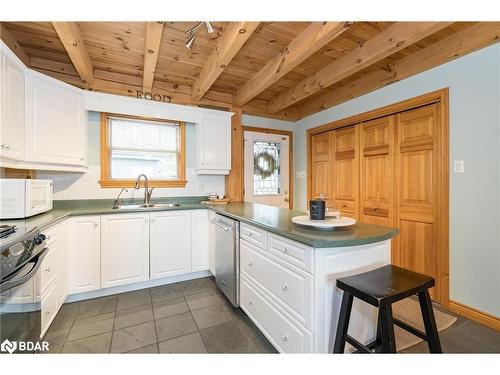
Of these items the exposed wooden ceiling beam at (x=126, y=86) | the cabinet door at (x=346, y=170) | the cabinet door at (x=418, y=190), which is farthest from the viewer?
the cabinet door at (x=346, y=170)

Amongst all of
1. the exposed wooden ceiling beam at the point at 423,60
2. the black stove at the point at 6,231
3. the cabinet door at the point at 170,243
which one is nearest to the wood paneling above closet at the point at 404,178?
the exposed wooden ceiling beam at the point at 423,60

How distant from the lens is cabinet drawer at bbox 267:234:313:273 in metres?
1.27

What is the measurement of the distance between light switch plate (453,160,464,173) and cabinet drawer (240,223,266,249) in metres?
1.93

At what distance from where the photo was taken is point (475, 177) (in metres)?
2.02

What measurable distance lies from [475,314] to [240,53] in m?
3.28

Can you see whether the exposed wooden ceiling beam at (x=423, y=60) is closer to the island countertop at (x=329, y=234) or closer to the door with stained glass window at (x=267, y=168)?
the door with stained glass window at (x=267, y=168)

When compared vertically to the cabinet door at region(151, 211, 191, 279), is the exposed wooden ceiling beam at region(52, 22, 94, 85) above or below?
above

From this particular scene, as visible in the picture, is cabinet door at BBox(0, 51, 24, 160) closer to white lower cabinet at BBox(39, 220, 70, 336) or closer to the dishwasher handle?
white lower cabinet at BBox(39, 220, 70, 336)

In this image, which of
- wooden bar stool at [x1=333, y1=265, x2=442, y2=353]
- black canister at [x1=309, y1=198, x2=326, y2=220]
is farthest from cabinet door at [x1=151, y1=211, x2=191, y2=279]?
wooden bar stool at [x1=333, y1=265, x2=442, y2=353]

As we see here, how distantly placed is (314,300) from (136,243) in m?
2.03

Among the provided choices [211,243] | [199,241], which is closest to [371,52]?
[211,243]

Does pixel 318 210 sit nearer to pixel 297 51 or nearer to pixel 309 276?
pixel 309 276

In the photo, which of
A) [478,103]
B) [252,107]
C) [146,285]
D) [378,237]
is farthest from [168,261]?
[478,103]

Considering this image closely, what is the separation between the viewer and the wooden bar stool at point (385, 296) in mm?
1033
